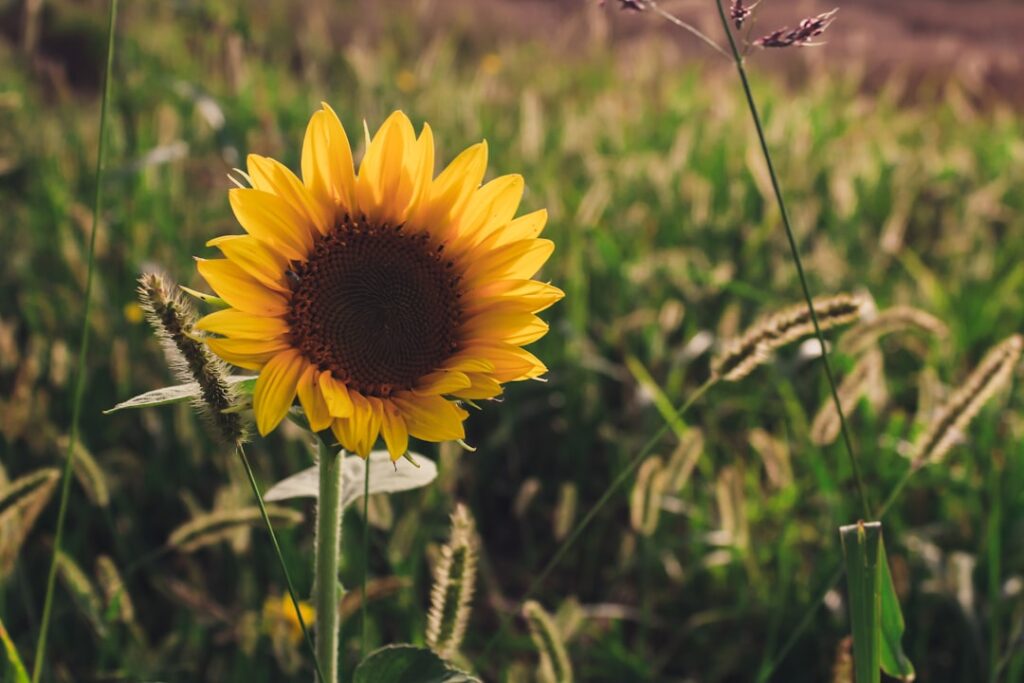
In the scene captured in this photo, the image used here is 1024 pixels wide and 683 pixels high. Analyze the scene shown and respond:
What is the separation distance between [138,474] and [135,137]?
84.1 inches

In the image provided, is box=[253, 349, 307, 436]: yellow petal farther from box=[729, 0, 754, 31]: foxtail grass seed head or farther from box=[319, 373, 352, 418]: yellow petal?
box=[729, 0, 754, 31]: foxtail grass seed head

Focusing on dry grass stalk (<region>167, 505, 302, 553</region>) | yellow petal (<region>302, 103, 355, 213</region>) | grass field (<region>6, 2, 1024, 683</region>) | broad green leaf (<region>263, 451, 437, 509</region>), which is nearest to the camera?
yellow petal (<region>302, 103, 355, 213</region>)

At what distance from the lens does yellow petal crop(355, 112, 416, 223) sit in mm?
965

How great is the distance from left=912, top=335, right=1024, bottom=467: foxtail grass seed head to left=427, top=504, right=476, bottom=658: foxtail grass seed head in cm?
52

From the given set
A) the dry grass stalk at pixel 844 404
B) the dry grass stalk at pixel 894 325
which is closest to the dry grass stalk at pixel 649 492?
the dry grass stalk at pixel 844 404

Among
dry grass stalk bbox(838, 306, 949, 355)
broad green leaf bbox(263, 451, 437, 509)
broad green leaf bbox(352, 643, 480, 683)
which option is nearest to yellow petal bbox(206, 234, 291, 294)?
broad green leaf bbox(263, 451, 437, 509)

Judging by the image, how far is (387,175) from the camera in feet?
3.26

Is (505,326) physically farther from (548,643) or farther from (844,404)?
(844,404)

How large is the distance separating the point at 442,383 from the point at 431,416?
1.2 inches

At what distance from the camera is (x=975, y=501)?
191 cm

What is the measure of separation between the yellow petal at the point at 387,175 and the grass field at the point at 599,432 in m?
0.33

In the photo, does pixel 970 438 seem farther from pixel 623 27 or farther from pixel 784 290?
pixel 623 27

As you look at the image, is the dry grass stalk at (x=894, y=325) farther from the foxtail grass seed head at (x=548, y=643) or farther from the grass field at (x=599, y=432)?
the foxtail grass seed head at (x=548, y=643)

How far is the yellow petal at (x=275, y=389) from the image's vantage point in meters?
0.83
